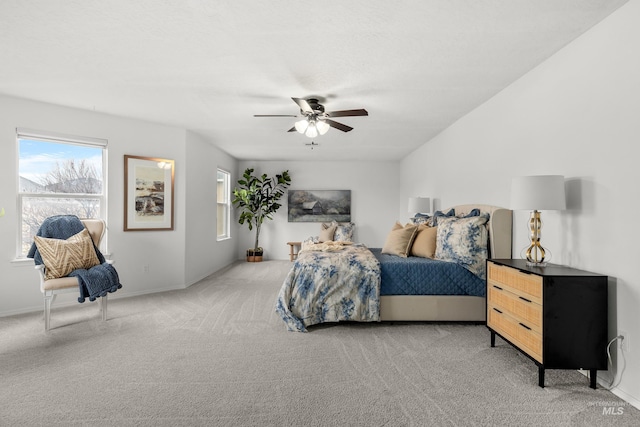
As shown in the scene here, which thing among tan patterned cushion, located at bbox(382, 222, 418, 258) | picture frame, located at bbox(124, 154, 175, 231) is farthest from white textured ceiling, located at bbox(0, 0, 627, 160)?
tan patterned cushion, located at bbox(382, 222, 418, 258)

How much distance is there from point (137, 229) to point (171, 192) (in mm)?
714

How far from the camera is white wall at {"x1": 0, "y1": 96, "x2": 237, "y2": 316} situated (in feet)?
12.5

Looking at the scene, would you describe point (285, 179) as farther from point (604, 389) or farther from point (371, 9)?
point (604, 389)

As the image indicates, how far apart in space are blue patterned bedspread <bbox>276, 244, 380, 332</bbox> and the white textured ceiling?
6.17 ft

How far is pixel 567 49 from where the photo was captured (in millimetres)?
2590

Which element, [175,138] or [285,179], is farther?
[285,179]

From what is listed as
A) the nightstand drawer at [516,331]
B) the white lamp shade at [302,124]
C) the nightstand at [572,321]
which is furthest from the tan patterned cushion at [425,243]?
the white lamp shade at [302,124]

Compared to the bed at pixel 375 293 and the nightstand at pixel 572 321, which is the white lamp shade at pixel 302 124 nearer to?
the bed at pixel 375 293

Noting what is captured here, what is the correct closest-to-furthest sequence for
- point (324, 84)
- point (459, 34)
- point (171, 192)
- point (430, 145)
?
point (459, 34)
point (324, 84)
point (171, 192)
point (430, 145)

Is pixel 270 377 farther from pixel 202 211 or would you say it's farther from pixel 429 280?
pixel 202 211

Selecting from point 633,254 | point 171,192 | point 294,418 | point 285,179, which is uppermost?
point 285,179

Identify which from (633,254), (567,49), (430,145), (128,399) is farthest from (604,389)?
(430,145)

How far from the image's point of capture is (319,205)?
8273mm

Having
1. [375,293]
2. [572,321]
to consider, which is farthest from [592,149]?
[375,293]
